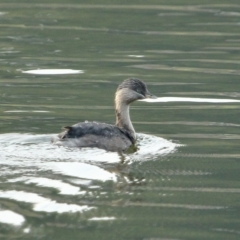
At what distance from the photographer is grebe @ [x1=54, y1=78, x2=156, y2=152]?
1362 cm

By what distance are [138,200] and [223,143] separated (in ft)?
11.8

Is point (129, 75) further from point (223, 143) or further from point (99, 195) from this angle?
point (99, 195)

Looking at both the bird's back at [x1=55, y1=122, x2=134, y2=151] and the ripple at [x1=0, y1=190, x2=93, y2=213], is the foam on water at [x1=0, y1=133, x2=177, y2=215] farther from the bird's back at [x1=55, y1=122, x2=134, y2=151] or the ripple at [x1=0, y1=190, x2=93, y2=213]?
the bird's back at [x1=55, y1=122, x2=134, y2=151]

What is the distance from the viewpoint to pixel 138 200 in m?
11.1

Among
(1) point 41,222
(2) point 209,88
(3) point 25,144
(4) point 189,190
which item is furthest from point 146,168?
(2) point 209,88

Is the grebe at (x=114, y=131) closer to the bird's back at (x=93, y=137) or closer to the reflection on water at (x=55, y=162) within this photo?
the bird's back at (x=93, y=137)

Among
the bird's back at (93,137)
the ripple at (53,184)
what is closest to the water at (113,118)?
the ripple at (53,184)

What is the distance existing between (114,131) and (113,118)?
7.18 feet

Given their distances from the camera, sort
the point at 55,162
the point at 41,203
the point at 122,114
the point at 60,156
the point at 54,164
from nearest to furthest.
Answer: the point at 41,203 < the point at 54,164 < the point at 55,162 < the point at 60,156 < the point at 122,114

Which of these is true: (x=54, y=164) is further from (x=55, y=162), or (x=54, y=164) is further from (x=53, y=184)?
(x=53, y=184)

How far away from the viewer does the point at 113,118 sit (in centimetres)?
1647

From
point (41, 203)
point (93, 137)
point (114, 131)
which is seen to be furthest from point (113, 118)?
point (41, 203)

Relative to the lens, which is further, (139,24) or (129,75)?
(139,24)

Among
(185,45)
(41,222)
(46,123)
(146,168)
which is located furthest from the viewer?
(185,45)
